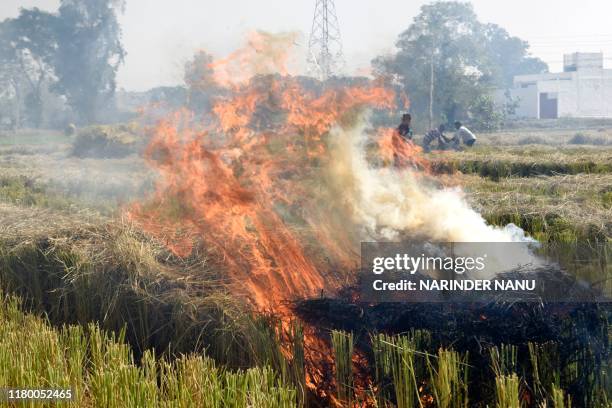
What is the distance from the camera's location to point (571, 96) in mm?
46594

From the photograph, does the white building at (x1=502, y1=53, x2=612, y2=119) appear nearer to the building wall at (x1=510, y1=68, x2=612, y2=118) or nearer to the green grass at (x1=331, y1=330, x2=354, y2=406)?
the building wall at (x1=510, y1=68, x2=612, y2=118)

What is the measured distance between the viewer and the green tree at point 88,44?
2891 centimetres

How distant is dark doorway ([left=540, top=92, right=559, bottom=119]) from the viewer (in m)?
46.5

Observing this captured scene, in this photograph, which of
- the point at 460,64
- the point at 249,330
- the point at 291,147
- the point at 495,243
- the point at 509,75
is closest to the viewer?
the point at 249,330

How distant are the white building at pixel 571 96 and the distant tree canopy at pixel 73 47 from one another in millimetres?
28404

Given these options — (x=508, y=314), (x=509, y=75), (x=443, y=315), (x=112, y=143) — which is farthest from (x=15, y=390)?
(x=509, y=75)

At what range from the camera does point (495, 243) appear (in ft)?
18.7

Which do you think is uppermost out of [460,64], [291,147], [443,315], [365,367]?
[460,64]

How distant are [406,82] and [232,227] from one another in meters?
25.3

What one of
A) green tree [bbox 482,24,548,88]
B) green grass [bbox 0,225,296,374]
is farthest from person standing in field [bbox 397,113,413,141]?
green tree [bbox 482,24,548,88]

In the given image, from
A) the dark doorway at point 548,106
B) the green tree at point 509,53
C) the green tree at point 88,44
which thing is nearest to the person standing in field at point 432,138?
the green tree at point 88,44

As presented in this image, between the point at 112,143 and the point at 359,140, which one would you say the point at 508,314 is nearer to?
the point at 359,140

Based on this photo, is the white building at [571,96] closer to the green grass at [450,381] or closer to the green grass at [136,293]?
the green grass at [136,293]

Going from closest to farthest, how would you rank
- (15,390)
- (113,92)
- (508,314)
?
(15,390), (508,314), (113,92)
